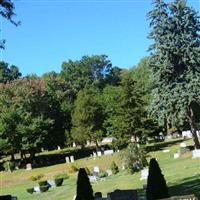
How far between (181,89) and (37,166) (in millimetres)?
31038

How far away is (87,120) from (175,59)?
30.3 metres

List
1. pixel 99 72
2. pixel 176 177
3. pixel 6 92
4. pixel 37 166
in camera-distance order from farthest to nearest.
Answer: pixel 99 72 < pixel 6 92 < pixel 37 166 < pixel 176 177

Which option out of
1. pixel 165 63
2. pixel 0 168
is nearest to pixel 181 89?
pixel 165 63

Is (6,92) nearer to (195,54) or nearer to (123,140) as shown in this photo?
(123,140)

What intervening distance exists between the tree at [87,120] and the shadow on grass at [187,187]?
47.4 metres

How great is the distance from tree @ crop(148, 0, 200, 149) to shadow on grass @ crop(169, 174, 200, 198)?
2039 centimetres

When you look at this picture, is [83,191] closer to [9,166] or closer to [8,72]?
[9,166]

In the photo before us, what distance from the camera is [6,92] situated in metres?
83.9

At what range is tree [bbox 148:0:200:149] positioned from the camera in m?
49.9

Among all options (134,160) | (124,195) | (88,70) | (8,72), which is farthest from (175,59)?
(8,72)

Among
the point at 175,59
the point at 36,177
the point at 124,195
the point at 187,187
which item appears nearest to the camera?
the point at 124,195

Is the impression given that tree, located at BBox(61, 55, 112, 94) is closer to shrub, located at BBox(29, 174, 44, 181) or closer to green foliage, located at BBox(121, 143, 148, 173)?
shrub, located at BBox(29, 174, 44, 181)

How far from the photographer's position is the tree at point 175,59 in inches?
1964

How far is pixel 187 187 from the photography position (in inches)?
1053
